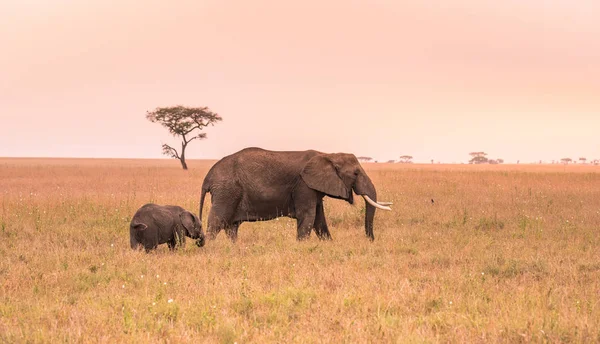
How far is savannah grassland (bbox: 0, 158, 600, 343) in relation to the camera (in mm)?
5566

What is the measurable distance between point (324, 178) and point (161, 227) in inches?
141

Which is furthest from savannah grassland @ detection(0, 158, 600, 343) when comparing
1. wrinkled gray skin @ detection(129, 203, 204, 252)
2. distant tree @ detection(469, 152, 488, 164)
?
distant tree @ detection(469, 152, 488, 164)

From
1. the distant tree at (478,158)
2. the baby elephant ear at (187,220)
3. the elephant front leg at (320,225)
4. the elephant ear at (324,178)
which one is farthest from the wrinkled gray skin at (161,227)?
the distant tree at (478,158)

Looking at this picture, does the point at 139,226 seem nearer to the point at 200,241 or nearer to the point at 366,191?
the point at 200,241

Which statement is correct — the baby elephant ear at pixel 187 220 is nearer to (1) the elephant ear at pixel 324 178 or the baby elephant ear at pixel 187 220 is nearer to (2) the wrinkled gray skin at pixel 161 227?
(2) the wrinkled gray skin at pixel 161 227

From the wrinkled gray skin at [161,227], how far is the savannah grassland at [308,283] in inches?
12.7

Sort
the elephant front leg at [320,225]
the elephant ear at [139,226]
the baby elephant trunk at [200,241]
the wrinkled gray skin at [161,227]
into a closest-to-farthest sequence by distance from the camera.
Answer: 1. the elephant ear at [139,226]
2. the wrinkled gray skin at [161,227]
3. the baby elephant trunk at [200,241]
4. the elephant front leg at [320,225]

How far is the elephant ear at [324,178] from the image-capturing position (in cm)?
1117

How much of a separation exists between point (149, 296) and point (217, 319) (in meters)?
1.40

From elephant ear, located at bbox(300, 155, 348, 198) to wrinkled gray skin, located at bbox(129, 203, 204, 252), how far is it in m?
2.59

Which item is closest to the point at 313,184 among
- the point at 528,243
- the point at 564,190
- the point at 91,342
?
the point at 528,243

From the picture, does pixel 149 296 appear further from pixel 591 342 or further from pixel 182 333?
pixel 591 342

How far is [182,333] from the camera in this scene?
5.47m

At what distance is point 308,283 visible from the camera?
25.0 feet
